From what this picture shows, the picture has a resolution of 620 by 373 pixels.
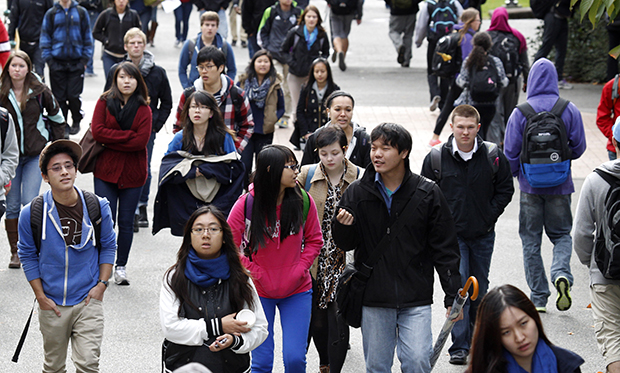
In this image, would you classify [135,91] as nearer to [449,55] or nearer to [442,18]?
[449,55]

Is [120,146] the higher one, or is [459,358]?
[120,146]

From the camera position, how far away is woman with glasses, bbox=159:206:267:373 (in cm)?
465

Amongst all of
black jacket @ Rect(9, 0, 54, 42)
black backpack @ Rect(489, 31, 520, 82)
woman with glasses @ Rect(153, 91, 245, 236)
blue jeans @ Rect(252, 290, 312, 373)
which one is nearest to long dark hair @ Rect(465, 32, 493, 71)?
black backpack @ Rect(489, 31, 520, 82)

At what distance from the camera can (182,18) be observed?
64.7 ft

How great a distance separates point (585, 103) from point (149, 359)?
37.0 feet

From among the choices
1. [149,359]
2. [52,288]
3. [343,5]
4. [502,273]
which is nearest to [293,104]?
[343,5]

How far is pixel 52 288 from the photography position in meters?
5.31

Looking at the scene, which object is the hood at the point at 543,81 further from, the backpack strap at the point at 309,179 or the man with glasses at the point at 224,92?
the man with glasses at the point at 224,92

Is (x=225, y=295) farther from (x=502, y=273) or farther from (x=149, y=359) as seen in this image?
(x=502, y=273)

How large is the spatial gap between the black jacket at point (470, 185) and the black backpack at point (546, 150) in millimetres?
707

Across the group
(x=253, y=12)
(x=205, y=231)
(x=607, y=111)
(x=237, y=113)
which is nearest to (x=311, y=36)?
(x=253, y=12)

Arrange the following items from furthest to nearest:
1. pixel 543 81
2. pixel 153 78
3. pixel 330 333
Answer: pixel 153 78
pixel 543 81
pixel 330 333

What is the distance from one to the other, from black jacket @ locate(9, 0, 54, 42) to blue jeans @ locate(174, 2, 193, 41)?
560cm

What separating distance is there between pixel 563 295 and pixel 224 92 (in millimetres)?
3738
